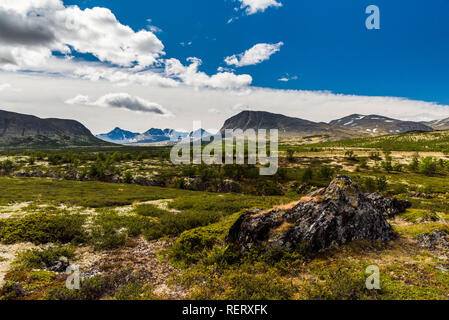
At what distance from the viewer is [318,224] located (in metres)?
15.0

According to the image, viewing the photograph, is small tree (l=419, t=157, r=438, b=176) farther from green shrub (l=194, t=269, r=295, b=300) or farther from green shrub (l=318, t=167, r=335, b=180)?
green shrub (l=194, t=269, r=295, b=300)

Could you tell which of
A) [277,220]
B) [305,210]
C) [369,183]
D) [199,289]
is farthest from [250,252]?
[369,183]

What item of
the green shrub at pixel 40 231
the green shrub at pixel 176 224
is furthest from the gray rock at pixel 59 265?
the green shrub at pixel 176 224

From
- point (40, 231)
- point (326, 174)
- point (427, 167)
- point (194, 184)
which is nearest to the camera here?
point (40, 231)

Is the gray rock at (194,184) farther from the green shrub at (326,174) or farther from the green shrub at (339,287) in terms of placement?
the green shrub at (339,287)

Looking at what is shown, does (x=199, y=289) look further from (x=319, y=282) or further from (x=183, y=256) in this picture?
(x=319, y=282)

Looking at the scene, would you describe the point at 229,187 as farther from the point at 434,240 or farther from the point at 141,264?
the point at 434,240

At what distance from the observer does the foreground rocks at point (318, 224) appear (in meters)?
14.8

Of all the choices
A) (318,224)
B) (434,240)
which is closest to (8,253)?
(318,224)

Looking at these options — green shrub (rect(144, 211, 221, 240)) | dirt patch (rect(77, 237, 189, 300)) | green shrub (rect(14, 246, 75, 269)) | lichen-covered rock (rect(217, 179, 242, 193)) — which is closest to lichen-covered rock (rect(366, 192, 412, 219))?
green shrub (rect(144, 211, 221, 240))

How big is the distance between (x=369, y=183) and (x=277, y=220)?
58.5 metres

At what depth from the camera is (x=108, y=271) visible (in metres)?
13.9

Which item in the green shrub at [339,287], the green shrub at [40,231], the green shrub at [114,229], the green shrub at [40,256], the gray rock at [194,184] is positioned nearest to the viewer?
the green shrub at [339,287]

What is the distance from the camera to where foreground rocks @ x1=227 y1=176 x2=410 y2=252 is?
14750 mm
